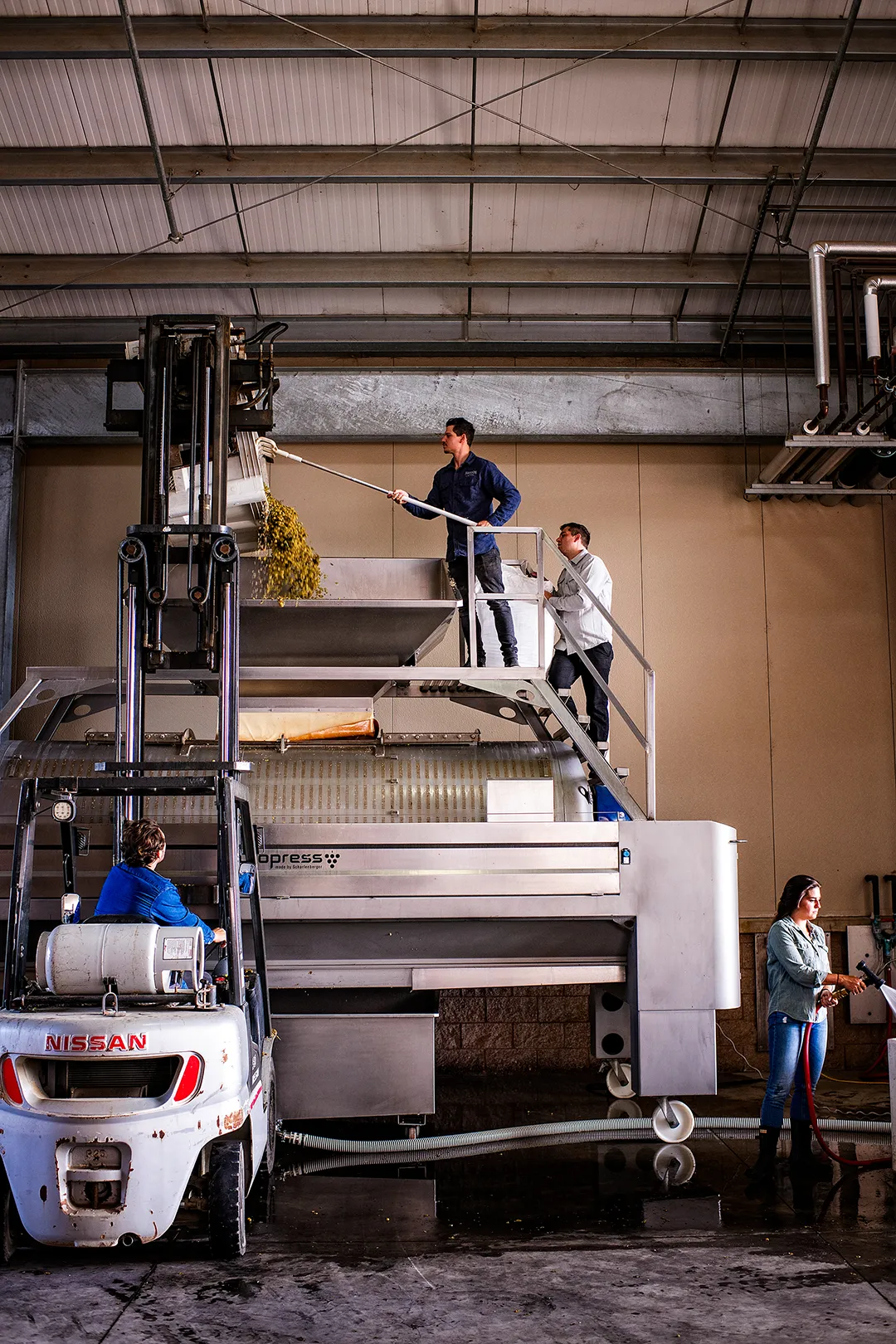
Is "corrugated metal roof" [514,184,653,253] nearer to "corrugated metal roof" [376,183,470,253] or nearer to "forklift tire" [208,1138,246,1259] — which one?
"corrugated metal roof" [376,183,470,253]

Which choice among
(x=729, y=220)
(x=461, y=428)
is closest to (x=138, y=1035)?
(x=461, y=428)

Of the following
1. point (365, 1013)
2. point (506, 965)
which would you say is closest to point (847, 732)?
point (506, 965)

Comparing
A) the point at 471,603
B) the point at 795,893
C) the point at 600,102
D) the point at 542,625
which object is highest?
the point at 600,102

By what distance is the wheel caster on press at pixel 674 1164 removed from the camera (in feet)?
24.9

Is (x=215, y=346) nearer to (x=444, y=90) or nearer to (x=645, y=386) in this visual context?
(x=444, y=90)

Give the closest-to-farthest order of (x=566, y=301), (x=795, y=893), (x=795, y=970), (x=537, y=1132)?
(x=795, y=970)
(x=795, y=893)
(x=537, y=1132)
(x=566, y=301)

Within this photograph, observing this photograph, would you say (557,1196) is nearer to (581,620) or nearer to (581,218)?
(581,620)

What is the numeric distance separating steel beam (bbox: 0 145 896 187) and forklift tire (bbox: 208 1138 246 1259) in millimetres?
8956

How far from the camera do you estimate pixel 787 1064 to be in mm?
7691

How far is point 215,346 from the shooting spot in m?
8.27

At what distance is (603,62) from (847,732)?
7.33 meters

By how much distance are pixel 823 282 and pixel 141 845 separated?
8.20 metres

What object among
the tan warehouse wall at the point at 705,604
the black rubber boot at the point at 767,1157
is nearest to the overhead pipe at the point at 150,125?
the tan warehouse wall at the point at 705,604

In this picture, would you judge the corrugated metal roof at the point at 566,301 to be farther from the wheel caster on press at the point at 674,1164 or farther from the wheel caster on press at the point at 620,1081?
the wheel caster on press at the point at 674,1164
